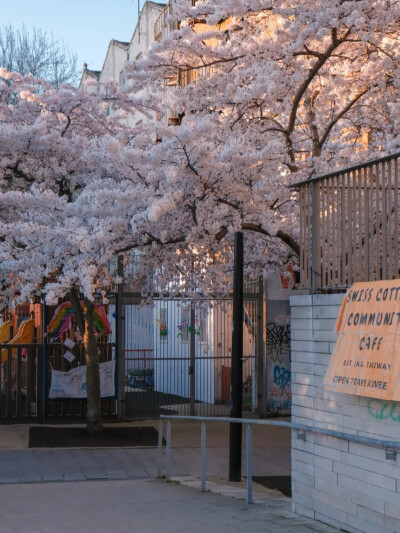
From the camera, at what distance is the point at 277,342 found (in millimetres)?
19312

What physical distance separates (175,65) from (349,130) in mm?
3596

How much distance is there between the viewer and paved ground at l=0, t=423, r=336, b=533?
8.50 m

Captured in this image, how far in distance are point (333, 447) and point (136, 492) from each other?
3357mm

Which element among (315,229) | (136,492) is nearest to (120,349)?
(136,492)

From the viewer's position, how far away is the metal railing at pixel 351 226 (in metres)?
7.80

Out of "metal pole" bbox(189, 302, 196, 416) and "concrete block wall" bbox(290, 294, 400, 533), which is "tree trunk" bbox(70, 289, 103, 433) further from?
"concrete block wall" bbox(290, 294, 400, 533)

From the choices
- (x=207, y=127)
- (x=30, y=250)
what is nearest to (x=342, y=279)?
(x=207, y=127)

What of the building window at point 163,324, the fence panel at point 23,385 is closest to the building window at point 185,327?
the building window at point 163,324

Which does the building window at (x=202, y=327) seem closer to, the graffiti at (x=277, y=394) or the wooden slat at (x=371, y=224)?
the graffiti at (x=277, y=394)

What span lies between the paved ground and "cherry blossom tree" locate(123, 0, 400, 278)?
3.37 m

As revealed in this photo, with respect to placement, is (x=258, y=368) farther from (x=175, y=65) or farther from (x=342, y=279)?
(x=342, y=279)

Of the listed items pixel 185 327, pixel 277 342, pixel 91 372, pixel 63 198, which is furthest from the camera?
pixel 277 342

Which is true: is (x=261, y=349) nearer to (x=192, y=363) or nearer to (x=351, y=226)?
(x=192, y=363)

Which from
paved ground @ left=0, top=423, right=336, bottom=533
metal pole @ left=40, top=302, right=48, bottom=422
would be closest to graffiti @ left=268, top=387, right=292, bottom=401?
paved ground @ left=0, top=423, right=336, bottom=533
